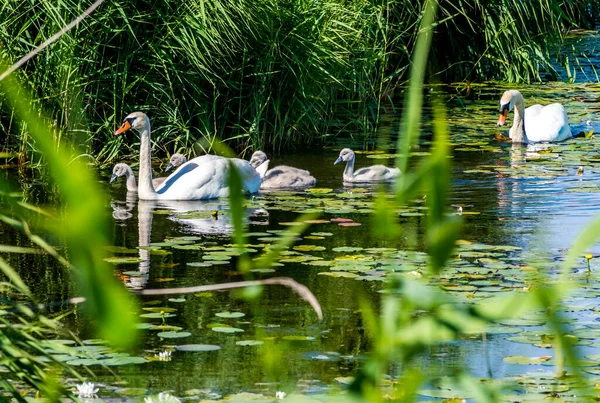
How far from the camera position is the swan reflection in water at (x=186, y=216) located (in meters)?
7.78

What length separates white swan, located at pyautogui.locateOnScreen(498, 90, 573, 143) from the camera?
1210 centimetres

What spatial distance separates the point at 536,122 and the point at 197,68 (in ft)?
13.1

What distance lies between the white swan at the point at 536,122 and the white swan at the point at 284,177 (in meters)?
3.37

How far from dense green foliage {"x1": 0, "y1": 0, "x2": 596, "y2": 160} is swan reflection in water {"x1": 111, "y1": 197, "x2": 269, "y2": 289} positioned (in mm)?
963

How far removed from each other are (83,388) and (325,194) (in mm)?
5435

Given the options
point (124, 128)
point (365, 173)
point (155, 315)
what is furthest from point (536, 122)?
point (155, 315)

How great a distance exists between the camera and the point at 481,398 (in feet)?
4.45

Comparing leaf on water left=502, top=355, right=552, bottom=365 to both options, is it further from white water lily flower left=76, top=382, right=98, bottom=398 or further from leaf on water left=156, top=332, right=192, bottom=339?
white water lily flower left=76, top=382, right=98, bottom=398

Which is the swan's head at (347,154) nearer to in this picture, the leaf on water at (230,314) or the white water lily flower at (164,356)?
the leaf on water at (230,314)

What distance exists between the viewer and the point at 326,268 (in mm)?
6523

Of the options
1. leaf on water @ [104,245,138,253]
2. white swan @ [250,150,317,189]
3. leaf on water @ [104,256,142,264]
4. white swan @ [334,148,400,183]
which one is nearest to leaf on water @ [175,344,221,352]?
leaf on water @ [104,256,142,264]

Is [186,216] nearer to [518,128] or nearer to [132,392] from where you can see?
[132,392]

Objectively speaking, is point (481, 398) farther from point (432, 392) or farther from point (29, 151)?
point (29, 151)

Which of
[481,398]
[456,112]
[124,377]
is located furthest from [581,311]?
[456,112]
